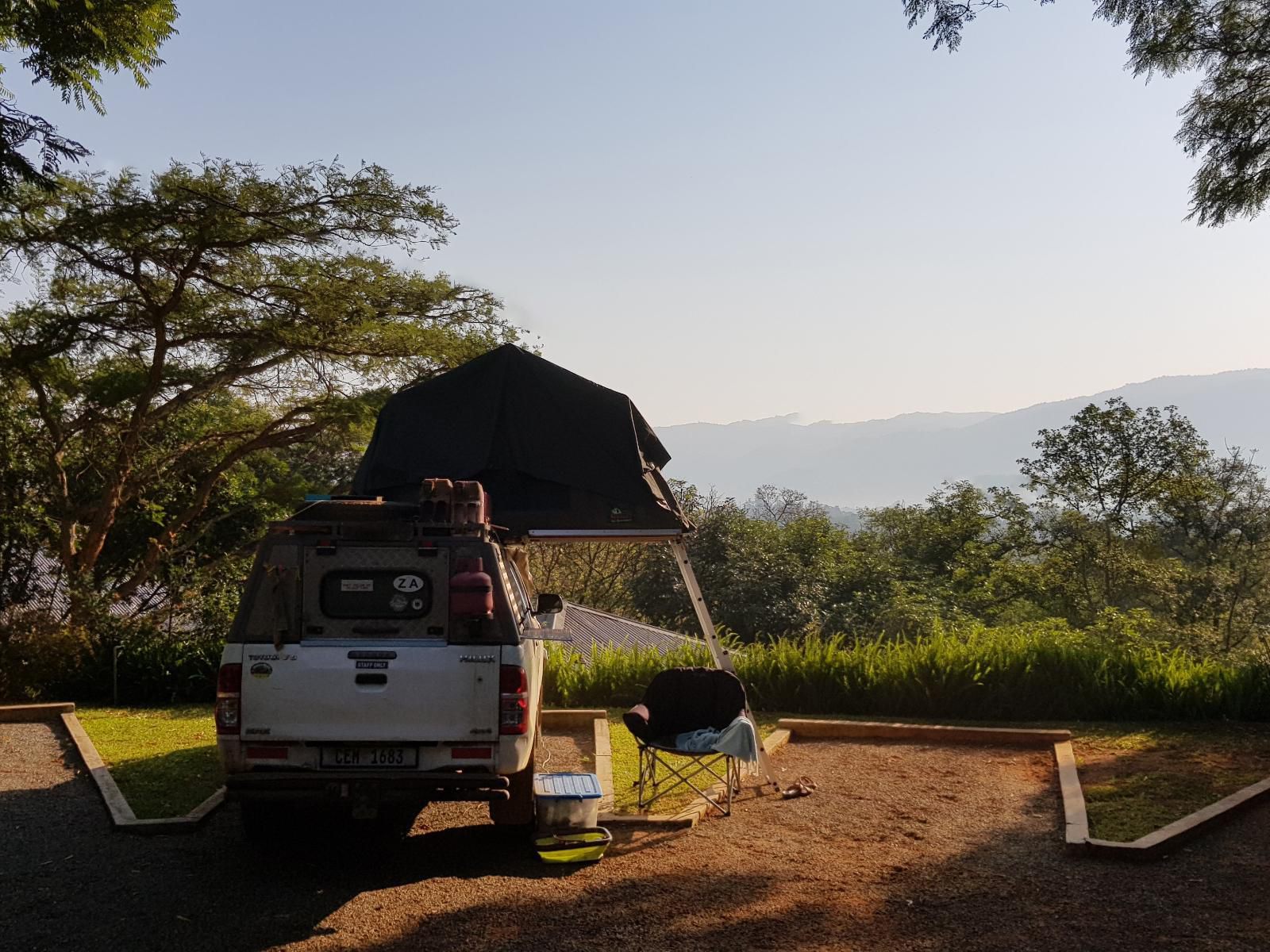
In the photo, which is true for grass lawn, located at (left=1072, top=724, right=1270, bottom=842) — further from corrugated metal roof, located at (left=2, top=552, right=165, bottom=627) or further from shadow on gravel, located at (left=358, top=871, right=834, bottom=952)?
corrugated metal roof, located at (left=2, top=552, right=165, bottom=627)

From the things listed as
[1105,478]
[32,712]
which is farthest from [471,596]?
[1105,478]

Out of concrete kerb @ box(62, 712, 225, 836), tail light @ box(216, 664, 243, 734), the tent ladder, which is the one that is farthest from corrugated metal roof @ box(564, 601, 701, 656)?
tail light @ box(216, 664, 243, 734)

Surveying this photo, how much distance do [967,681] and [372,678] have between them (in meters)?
8.94

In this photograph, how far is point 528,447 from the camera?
9.82 metres

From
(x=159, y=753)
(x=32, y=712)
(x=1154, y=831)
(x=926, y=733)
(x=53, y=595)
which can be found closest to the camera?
(x=1154, y=831)

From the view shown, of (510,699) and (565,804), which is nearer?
(510,699)

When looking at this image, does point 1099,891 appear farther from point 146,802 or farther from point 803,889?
point 146,802

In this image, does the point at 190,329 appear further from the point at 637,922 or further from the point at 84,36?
the point at 637,922

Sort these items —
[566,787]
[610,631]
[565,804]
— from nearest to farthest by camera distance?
[565,804], [566,787], [610,631]

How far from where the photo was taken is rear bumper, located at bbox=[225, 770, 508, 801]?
590 cm

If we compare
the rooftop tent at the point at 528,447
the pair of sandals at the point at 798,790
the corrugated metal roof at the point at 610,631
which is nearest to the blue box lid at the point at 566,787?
the pair of sandals at the point at 798,790

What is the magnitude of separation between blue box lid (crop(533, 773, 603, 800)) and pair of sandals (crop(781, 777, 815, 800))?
198 centimetres

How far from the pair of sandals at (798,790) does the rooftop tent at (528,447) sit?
2.22 meters

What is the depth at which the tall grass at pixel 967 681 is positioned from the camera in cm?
1237
